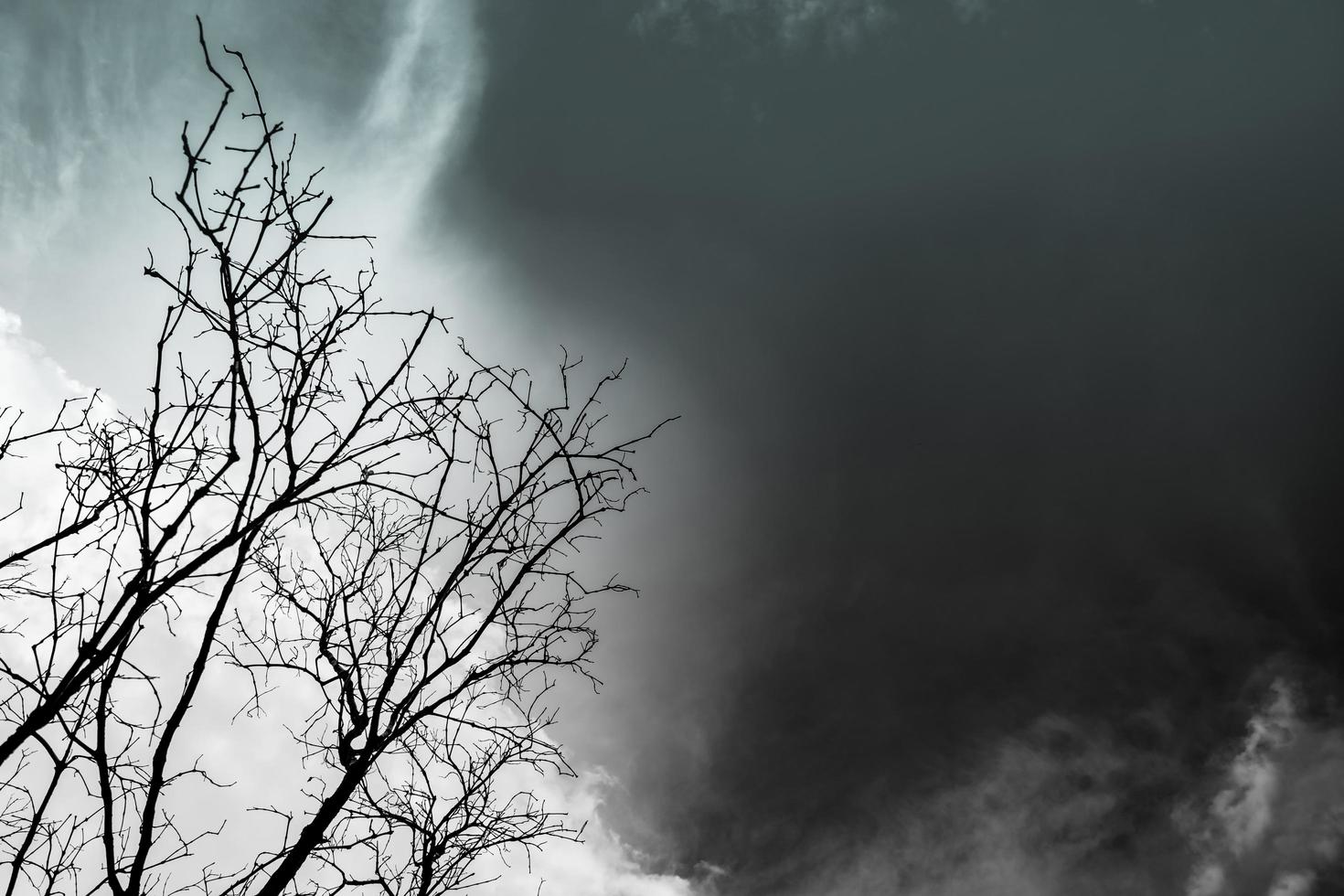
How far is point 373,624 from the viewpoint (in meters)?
4.92

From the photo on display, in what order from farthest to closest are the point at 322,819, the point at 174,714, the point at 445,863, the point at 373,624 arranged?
the point at 445,863, the point at 373,624, the point at 322,819, the point at 174,714

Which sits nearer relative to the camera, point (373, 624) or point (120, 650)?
point (120, 650)

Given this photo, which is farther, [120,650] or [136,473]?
[136,473]

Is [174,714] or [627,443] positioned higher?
[627,443]

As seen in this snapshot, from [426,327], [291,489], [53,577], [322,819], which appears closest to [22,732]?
[53,577]

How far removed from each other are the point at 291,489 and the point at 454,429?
0.97 m

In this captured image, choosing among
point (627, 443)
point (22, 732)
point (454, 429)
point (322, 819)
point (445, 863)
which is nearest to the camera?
point (22, 732)

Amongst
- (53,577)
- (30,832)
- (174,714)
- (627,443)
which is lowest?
(30,832)

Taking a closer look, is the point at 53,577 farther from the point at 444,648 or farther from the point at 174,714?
the point at 444,648

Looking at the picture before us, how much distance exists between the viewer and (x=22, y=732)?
8.28 feet

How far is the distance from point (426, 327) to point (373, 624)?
2.59 metres

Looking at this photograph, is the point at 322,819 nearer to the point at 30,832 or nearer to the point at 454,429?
the point at 30,832

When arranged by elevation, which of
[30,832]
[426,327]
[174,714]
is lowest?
[30,832]

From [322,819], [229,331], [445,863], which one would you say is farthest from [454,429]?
[445,863]
